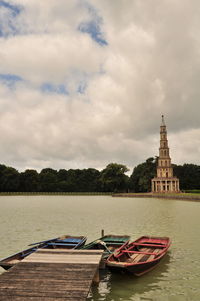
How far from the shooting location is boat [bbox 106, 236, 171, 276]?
1335 cm

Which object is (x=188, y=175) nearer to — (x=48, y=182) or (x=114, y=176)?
(x=114, y=176)

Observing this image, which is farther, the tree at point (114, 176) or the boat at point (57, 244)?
the tree at point (114, 176)

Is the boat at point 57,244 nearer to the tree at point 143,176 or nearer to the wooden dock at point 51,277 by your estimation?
the wooden dock at point 51,277

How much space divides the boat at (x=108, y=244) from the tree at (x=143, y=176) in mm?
119728

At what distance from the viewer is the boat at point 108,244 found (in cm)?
1710

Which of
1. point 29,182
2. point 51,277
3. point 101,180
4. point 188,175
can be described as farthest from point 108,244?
point 188,175

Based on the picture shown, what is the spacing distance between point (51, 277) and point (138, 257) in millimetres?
6343

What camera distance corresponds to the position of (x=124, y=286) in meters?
13.3

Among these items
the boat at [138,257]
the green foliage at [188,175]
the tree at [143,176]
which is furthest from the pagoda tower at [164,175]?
the boat at [138,257]

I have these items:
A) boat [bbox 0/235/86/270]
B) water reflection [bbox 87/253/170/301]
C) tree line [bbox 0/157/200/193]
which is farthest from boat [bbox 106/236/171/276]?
tree line [bbox 0/157/200/193]

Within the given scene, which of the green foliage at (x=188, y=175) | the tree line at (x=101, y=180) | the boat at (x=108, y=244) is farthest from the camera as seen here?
the green foliage at (x=188, y=175)

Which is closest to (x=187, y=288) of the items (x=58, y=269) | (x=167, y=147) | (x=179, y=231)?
(x=58, y=269)

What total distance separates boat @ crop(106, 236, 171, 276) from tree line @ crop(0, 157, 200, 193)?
119087 mm

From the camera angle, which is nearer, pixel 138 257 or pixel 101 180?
pixel 138 257
